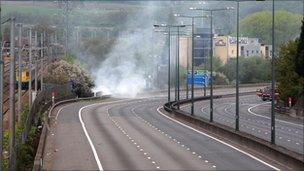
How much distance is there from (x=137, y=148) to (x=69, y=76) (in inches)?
2946

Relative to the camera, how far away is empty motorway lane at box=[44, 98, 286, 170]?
33.9 meters

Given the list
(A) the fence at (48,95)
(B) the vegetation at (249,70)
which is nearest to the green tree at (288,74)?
(A) the fence at (48,95)

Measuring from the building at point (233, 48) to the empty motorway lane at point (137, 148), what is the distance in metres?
108

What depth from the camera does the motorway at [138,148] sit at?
33906mm

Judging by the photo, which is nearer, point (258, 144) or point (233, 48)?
point (258, 144)

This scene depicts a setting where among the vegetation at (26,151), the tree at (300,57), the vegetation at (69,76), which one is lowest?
the vegetation at (26,151)

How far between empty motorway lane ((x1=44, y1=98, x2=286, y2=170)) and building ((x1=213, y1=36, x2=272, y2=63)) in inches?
4252

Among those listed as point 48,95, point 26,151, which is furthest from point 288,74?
point 26,151

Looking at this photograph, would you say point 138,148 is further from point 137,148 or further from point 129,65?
point 129,65

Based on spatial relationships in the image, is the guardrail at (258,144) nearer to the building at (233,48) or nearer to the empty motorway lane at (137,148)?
the empty motorway lane at (137,148)

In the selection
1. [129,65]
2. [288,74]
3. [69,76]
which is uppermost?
[288,74]

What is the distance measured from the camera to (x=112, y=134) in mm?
53844

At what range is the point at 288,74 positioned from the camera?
87.8 meters

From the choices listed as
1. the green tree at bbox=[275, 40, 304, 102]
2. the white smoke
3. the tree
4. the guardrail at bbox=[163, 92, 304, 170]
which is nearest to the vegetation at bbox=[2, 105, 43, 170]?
the guardrail at bbox=[163, 92, 304, 170]
